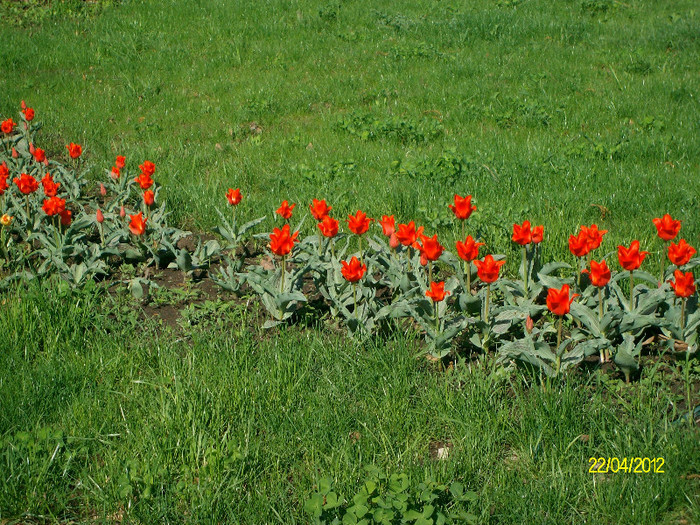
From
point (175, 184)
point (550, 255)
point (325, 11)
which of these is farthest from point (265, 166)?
point (325, 11)

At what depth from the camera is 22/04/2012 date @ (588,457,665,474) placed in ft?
8.73

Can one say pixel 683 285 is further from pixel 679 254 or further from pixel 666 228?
pixel 666 228

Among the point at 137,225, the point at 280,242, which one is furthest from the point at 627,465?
the point at 137,225

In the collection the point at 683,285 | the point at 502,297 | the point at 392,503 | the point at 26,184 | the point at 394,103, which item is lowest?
the point at 502,297

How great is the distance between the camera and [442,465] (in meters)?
2.77

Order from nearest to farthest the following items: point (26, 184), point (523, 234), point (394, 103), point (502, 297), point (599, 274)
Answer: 1. point (599, 274)
2. point (523, 234)
3. point (502, 297)
4. point (26, 184)
5. point (394, 103)

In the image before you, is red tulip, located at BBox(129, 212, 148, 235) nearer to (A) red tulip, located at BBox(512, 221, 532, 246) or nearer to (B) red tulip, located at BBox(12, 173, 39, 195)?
(B) red tulip, located at BBox(12, 173, 39, 195)

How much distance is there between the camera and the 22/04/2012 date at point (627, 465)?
2660 millimetres

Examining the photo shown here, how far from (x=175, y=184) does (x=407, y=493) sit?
13.2 ft

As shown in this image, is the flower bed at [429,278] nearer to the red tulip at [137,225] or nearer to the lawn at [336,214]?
the red tulip at [137,225]

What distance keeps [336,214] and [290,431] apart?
101 inches

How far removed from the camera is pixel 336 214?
17.4 ft

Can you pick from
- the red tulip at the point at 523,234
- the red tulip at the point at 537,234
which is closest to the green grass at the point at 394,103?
the red tulip at the point at 537,234

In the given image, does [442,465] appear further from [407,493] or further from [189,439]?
[189,439]
